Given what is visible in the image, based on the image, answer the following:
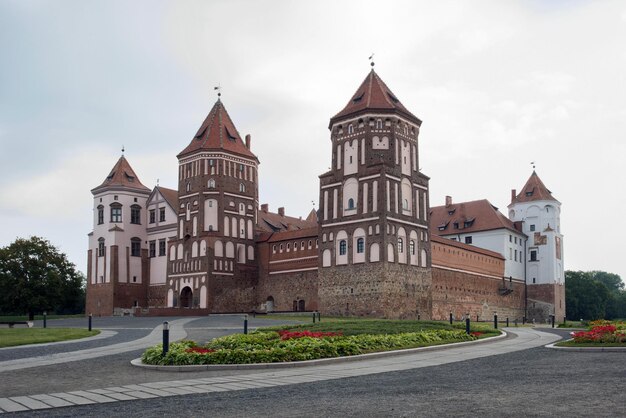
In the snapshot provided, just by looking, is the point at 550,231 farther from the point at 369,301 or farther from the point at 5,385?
the point at 5,385

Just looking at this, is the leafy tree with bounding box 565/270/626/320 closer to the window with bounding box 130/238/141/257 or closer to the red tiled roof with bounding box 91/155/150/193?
the window with bounding box 130/238/141/257

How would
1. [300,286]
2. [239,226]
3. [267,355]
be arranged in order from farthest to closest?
[239,226] < [300,286] < [267,355]

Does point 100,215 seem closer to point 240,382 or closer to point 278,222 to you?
point 278,222

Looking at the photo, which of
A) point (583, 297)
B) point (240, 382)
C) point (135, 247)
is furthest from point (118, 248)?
point (583, 297)

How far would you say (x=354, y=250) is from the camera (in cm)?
5894

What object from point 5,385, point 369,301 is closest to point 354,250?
point 369,301

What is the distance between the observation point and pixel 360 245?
5869cm

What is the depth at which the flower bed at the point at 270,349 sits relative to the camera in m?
17.1

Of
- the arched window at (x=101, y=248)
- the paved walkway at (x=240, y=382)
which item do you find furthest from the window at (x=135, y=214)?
the paved walkway at (x=240, y=382)

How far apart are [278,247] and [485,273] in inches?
946

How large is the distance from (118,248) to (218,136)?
54.2 feet

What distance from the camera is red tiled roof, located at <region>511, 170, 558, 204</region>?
88.8 metres

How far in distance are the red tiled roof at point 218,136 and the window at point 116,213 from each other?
1056 cm

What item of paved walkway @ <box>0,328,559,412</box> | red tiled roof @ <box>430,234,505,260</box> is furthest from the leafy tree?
paved walkway @ <box>0,328,559,412</box>
